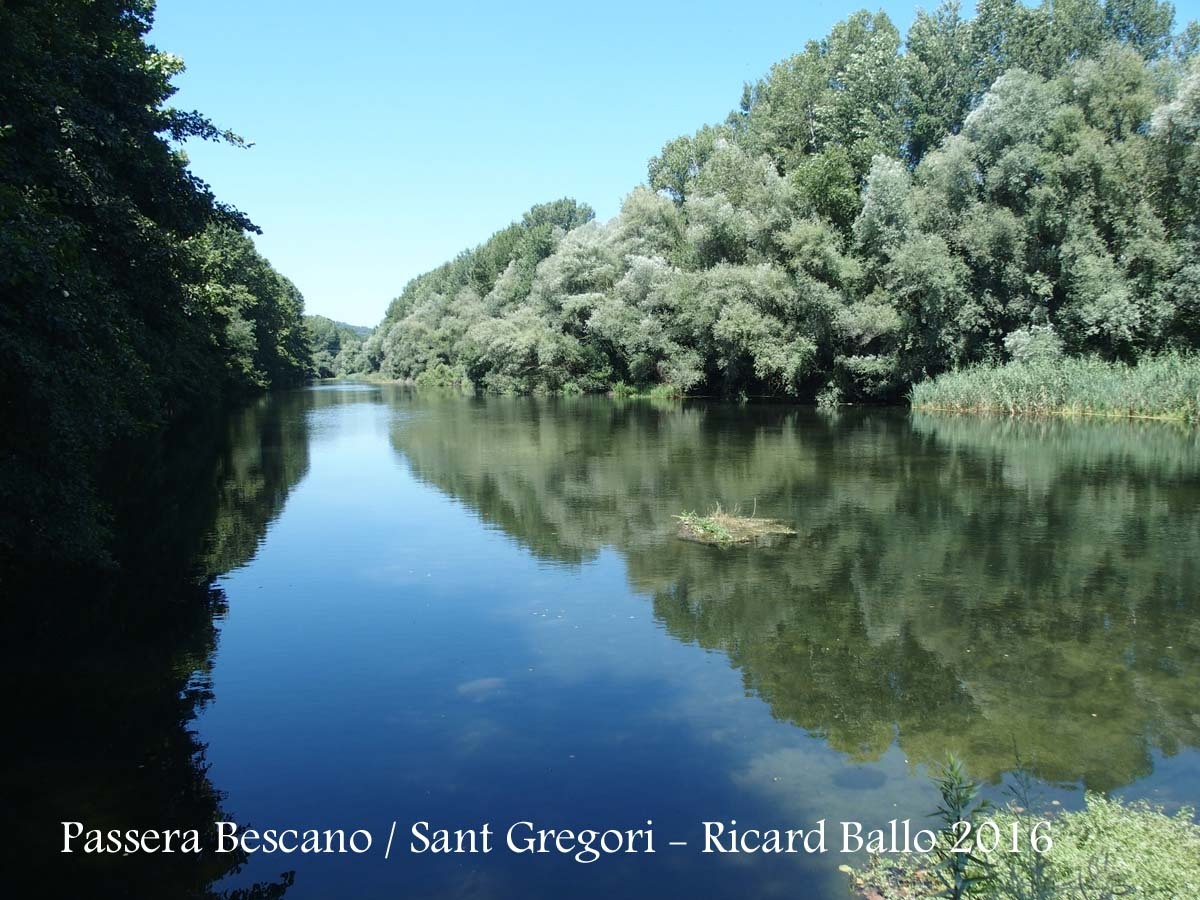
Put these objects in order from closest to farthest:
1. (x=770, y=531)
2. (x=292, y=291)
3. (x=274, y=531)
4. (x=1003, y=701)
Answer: (x=1003, y=701)
(x=770, y=531)
(x=274, y=531)
(x=292, y=291)

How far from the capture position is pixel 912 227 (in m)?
44.8

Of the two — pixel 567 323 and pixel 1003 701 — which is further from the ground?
pixel 567 323

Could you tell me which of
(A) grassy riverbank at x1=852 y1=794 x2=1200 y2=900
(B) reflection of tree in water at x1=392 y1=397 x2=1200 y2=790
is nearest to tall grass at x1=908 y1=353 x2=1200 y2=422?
(B) reflection of tree in water at x1=392 y1=397 x2=1200 y2=790

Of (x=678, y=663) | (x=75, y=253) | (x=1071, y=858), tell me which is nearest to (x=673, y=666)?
(x=678, y=663)

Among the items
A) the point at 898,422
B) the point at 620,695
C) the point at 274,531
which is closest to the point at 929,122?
the point at 898,422

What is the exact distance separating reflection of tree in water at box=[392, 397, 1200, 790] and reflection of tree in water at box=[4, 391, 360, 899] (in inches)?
216

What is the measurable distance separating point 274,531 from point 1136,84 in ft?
152

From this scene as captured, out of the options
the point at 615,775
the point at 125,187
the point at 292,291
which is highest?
the point at 292,291

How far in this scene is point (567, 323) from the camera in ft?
225

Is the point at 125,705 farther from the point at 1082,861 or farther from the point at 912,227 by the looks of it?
the point at 912,227

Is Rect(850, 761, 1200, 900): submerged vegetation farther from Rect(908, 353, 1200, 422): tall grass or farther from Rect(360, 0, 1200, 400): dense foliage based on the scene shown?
Rect(360, 0, 1200, 400): dense foliage

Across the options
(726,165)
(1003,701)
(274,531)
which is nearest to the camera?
(1003,701)

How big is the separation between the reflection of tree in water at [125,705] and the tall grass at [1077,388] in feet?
114

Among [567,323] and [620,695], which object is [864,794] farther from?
[567,323]
